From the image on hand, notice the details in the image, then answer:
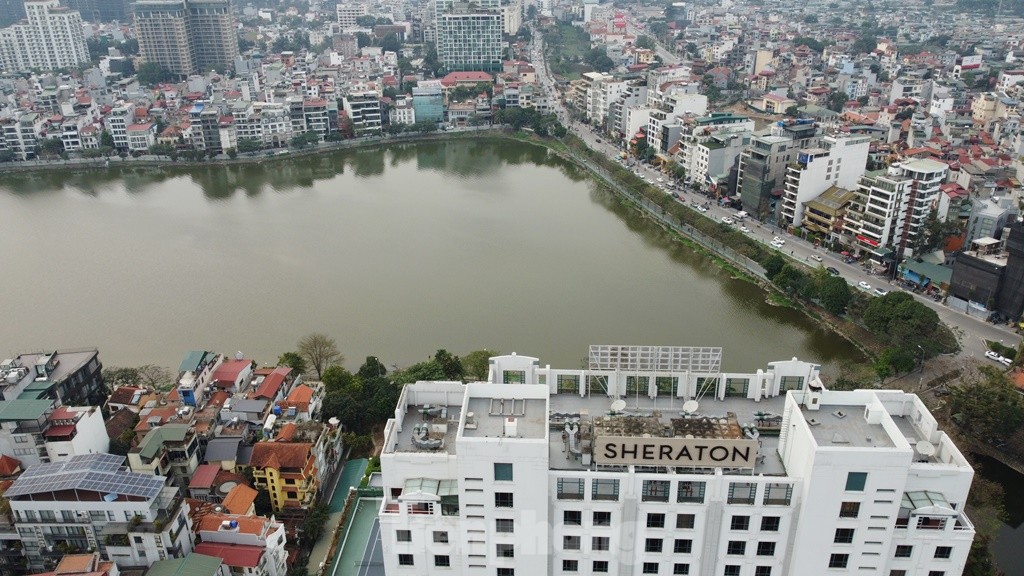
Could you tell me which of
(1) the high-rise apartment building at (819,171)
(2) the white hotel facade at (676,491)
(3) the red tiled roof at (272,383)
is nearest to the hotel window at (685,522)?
(2) the white hotel facade at (676,491)

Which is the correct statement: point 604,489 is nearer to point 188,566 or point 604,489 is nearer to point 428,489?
point 428,489

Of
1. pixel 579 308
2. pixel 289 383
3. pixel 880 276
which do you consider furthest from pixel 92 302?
pixel 880 276

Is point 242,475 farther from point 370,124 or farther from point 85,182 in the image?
point 370,124

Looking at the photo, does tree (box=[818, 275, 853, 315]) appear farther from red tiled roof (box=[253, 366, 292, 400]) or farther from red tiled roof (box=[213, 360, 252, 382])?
red tiled roof (box=[213, 360, 252, 382])

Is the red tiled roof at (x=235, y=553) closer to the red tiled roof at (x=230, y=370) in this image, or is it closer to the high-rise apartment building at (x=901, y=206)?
the red tiled roof at (x=230, y=370)

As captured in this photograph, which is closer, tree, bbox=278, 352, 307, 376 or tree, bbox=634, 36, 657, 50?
tree, bbox=278, 352, 307, 376

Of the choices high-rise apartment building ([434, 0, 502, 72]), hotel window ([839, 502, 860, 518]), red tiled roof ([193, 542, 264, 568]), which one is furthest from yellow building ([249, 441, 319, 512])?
high-rise apartment building ([434, 0, 502, 72])

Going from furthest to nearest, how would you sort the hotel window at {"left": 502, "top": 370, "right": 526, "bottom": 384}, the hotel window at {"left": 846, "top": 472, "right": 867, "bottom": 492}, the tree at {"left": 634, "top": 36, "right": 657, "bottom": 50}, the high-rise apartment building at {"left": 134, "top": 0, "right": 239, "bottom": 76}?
the tree at {"left": 634, "top": 36, "right": 657, "bottom": 50}, the high-rise apartment building at {"left": 134, "top": 0, "right": 239, "bottom": 76}, the hotel window at {"left": 502, "top": 370, "right": 526, "bottom": 384}, the hotel window at {"left": 846, "top": 472, "right": 867, "bottom": 492}

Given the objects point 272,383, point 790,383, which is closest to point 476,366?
point 272,383
